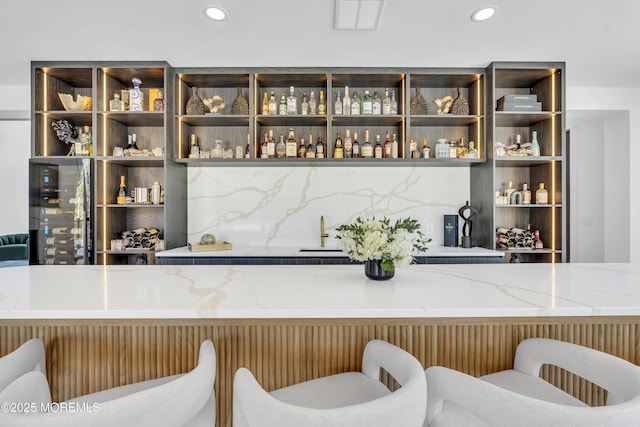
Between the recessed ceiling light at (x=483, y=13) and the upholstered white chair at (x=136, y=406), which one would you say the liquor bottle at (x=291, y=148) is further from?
the upholstered white chair at (x=136, y=406)

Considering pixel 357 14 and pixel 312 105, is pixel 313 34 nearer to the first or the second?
pixel 357 14

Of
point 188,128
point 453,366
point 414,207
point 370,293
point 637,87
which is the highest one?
point 637,87

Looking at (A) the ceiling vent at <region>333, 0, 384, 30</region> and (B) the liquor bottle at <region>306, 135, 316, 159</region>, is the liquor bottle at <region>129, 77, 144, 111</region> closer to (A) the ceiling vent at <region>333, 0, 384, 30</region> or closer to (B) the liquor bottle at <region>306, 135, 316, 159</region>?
(B) the liquor bottle at <region>306, 135, 316, 159</region>

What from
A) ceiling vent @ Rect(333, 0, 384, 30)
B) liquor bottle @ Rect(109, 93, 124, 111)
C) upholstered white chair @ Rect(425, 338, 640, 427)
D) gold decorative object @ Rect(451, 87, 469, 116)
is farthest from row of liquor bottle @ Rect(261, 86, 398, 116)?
upholstered white chair @ Rect(425, 338, 640, 427)

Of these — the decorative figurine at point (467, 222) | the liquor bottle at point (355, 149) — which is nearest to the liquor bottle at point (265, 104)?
the liquor bottle at point (355, 149)

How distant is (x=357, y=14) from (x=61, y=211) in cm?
284

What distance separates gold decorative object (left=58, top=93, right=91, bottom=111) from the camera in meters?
3.18

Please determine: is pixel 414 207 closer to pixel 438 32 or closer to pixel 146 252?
pixel 438 32

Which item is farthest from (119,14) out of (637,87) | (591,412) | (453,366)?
(637,87)

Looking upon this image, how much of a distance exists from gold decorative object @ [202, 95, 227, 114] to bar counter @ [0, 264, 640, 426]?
2.27 m

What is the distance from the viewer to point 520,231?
10.8 feet

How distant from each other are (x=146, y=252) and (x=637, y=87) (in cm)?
498

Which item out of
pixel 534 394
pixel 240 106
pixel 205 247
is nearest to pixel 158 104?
pixel 240 106

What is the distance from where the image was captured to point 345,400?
1060 mm
